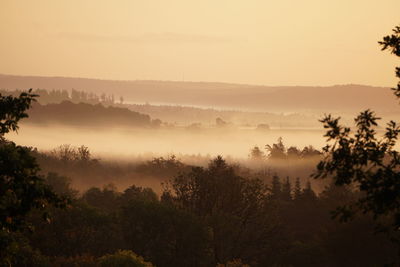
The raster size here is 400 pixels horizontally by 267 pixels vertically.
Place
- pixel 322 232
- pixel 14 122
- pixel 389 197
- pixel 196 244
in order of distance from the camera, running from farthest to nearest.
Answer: pixel 322 232
pixel 196 244
pixel 14 122
pixel 389 197

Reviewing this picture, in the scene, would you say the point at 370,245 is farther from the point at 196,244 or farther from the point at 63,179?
the point at 63,179

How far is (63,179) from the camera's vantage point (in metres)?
140

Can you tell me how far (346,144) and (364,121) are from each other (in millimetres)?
Result: 829

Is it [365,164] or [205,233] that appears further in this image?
[205,233]

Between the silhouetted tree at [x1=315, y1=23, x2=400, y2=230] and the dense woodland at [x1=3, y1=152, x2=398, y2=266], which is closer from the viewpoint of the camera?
the silhouetted tree at [x1=315, y1=23, x2=400, y2=230]

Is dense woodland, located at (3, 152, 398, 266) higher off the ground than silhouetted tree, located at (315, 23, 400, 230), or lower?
lower

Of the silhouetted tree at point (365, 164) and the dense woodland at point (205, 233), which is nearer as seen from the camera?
the silhouetted tree at point (365, 164)

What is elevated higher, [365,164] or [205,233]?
[365,164]

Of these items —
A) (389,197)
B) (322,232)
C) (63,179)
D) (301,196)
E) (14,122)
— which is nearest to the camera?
(389,197)

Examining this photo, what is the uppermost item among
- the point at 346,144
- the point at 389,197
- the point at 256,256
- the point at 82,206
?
the point at 346,144

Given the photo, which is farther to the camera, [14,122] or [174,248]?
[174,248]

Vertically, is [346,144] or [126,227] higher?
[346,144]

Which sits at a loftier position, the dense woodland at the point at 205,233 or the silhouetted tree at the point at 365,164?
the silhouetted tree at the point at 365,164

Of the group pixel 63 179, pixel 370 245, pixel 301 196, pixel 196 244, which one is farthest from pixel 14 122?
pixel 63 179
